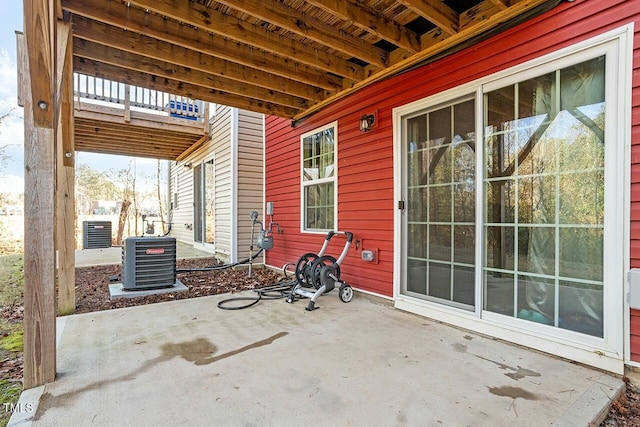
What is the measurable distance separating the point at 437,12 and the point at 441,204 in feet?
5.62

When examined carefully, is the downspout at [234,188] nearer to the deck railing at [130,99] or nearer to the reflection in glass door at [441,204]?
the deck railing at [130,99]

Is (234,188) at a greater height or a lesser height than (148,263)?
greater

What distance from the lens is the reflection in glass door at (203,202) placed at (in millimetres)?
8180

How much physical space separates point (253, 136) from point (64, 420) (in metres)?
6.07

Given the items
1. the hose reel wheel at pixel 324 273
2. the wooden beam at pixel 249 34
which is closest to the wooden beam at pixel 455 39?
the wooden beam at pixel 249 34

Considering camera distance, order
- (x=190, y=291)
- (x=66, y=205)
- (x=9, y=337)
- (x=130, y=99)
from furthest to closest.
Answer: (x=130, y=99)
(x=190, y=291)
(x=66, y=205)
(x=9, y=337)

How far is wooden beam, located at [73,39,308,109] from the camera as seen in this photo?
3.32 metres

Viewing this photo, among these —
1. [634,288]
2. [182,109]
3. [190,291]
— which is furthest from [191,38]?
[182,109]

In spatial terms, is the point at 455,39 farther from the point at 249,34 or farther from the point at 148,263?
→ the point at 148,263

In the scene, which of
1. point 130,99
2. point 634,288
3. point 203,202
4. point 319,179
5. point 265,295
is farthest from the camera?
point 203,202

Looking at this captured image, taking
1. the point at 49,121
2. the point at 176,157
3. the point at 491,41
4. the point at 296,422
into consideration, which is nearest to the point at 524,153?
the point at 491,41

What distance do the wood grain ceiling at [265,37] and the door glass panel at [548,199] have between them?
29.2 inches

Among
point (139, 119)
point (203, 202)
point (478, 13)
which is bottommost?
point (203, 202)

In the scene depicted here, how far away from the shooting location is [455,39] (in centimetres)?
300
